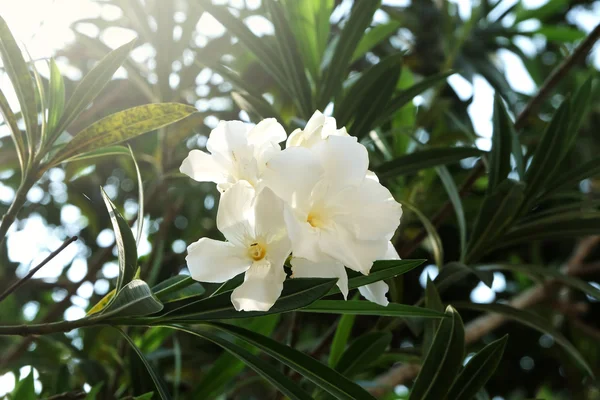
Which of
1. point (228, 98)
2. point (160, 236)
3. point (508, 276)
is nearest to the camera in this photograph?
point (160, 236)

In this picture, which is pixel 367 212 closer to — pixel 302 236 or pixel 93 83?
pixel 302 236

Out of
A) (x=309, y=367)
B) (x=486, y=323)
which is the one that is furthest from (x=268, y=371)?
(x=486, y=323)

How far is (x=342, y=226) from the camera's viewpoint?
55 centimetres

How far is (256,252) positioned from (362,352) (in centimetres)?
44

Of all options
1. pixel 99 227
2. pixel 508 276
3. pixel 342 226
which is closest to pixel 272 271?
pixel 342 226

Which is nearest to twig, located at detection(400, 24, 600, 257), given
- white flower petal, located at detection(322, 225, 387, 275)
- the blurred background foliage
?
the blurred background foliage

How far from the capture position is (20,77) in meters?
0.66

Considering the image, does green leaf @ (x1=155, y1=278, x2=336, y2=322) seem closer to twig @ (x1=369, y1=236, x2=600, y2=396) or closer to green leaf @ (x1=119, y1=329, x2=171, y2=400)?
green leaf @ (x1=119, y1=329, x2=171, y2=400)

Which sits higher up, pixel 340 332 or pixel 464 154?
pixel 464 154

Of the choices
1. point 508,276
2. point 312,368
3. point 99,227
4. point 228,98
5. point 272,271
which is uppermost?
point 272,271

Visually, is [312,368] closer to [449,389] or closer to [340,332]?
[449,389]

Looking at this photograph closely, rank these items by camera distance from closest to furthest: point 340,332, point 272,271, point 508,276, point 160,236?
point 272,271 → point 340,332 → point 160,236 → point 508,276

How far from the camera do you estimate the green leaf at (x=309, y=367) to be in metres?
0.62

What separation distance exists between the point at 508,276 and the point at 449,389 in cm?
163
